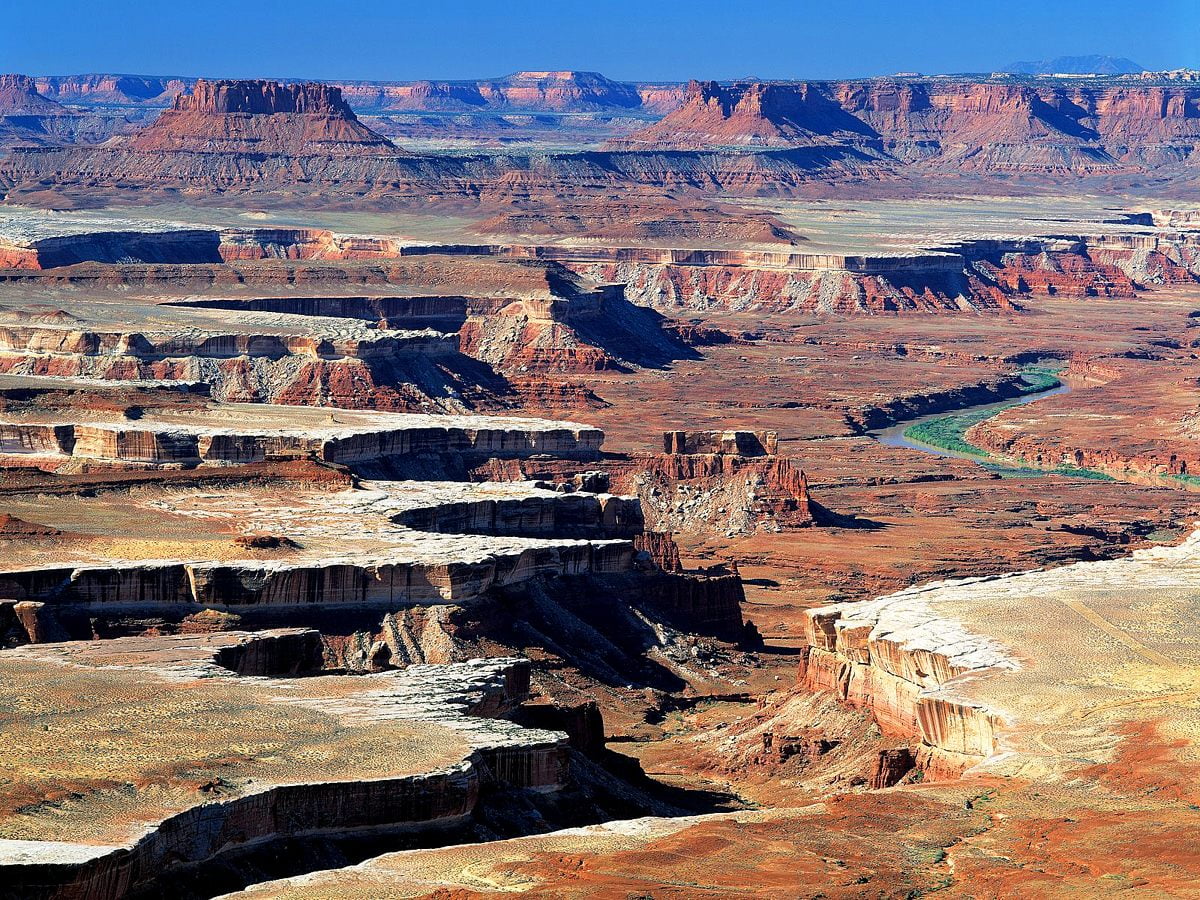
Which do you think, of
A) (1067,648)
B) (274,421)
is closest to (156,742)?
(1067,648)

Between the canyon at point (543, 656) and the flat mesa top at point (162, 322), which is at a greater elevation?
the flat mesa top at point (162, 322)

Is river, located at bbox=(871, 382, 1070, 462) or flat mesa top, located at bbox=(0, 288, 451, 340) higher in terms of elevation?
flat mesa top, located at bbox=(0, 288, 451, 340)

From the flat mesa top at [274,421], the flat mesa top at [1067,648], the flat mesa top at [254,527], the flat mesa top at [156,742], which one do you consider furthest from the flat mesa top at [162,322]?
the flat mesa top at [156,742]

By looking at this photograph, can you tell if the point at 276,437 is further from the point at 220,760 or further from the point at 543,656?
the point at 220,760

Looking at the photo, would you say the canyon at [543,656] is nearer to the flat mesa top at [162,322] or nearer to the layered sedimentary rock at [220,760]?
the layered sedimentary rock at [220,760]

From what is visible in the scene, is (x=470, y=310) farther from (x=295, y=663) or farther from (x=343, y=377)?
(x=295, y=663)

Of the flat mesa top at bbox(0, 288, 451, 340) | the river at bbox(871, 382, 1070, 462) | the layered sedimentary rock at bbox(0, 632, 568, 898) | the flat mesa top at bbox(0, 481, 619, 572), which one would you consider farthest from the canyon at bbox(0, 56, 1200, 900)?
the river at bbox(871, 382, 1070, 462)

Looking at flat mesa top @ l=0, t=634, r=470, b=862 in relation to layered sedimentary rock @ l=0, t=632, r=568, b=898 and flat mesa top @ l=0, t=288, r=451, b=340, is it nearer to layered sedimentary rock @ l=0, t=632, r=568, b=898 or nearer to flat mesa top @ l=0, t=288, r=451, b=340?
layered sedimentary rock @ l=0, t=632, r=568, b=898

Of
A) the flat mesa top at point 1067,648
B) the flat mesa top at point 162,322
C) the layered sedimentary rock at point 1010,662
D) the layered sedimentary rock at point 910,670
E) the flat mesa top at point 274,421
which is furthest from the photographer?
the flat mesa top at point 162,322

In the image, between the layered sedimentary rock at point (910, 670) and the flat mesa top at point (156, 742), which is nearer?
the flat mesa top at point (156, 742)
